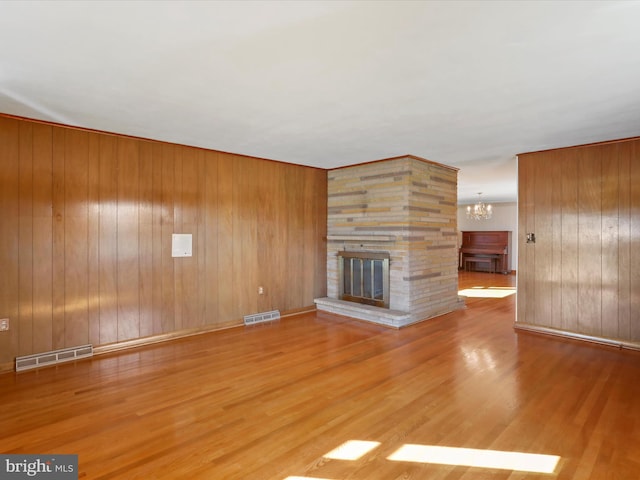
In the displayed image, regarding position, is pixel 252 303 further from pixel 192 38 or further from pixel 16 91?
pixel 192 38

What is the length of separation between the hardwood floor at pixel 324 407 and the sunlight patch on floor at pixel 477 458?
0.03m

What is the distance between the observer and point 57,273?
3.61m

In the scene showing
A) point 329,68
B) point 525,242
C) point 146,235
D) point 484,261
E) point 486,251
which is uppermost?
point 329,68

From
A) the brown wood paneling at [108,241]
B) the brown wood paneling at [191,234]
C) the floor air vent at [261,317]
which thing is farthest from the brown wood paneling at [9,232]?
the floor air vent at [261,317]

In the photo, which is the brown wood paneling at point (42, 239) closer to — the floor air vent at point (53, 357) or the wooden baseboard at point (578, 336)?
the floor air vent at point (53, 357)

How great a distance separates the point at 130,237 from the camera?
13.4 ft

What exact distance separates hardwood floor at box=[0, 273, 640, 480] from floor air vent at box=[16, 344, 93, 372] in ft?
0.40

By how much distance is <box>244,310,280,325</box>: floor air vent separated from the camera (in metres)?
5.06

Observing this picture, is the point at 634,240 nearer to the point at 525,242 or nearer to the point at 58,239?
the point at 525,242

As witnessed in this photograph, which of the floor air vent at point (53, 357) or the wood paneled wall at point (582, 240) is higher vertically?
the wood paneled wall at point (582, 240)

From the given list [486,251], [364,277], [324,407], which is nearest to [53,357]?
[324,407]

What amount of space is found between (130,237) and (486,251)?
10090mm

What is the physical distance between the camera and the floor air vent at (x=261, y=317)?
5.06 meters

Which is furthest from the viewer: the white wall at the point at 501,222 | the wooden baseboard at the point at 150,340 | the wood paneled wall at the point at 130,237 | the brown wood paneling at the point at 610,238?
the white wall at the point at 501,222
